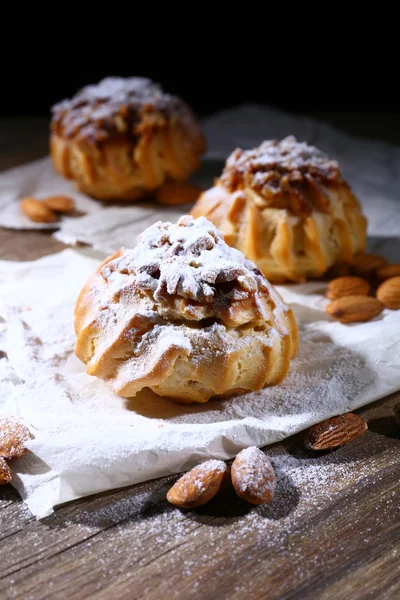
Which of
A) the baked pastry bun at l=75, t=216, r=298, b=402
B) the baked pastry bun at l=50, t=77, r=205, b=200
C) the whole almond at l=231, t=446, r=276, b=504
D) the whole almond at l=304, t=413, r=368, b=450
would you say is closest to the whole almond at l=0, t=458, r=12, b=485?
the baked pastry bun at l=75, t=216, r=298, b=402

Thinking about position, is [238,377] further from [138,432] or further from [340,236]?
[340,236]

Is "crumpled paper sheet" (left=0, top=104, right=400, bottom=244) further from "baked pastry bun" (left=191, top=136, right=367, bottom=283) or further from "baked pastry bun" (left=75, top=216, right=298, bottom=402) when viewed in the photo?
"baked pastry bun" (left=75, top=216, right=298, bottom=402)

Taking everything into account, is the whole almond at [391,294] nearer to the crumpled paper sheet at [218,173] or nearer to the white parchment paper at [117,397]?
the white parchment paper at [117,397]

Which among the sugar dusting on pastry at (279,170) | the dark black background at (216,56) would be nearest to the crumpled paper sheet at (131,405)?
the sugar dusting on pastry at (279,170)

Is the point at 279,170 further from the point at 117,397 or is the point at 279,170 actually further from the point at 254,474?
the point at 254,474

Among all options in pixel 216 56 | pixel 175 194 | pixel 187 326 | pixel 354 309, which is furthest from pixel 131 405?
pixel 216 56
